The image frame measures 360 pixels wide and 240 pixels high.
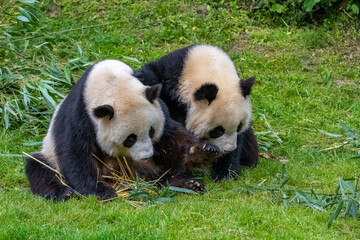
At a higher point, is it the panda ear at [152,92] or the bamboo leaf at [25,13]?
the panda ear at [152,92]

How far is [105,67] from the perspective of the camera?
5945 millimetres

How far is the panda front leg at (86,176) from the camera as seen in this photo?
229 inches

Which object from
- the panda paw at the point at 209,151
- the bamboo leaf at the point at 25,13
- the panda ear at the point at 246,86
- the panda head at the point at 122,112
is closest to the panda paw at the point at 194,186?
the panda paw at the point at 209,151

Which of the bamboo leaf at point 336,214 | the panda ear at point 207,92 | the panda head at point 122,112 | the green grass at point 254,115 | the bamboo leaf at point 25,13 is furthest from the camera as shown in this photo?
the bamboo leaf at point 25,13

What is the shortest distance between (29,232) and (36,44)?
16.2ft

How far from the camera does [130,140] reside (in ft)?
18.6

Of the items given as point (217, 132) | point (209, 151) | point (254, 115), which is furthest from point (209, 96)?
point (254, 115)

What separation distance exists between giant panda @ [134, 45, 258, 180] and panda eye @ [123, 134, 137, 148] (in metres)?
1.13

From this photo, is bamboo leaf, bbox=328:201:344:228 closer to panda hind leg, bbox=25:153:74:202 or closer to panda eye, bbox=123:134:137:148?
panda eye, bbox=123:134:137:148

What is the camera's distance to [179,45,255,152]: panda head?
6.49 metres

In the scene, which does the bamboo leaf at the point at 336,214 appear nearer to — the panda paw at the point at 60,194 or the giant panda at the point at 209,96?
the giant panda at the point at 209,96

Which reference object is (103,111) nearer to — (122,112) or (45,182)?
(122,112)

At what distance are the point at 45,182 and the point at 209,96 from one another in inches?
79.3

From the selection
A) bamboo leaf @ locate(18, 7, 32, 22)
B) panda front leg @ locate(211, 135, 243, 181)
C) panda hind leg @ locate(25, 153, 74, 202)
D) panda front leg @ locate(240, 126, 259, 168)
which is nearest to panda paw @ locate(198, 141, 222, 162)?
panda front leg @ locate(211, 135, 243, 181)
